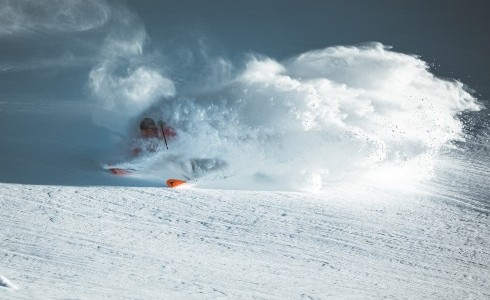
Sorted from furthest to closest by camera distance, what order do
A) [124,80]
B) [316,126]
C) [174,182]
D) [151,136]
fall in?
[124,80]
[316,126]
[151,136]
[174,182]

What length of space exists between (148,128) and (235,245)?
6.40 feet

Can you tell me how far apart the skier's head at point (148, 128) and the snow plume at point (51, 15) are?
3.55 meters

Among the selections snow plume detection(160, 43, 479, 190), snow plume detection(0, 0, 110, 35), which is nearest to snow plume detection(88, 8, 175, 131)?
snow plume detection(160, 43, 479, 190)

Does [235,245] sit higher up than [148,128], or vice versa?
[148,128]

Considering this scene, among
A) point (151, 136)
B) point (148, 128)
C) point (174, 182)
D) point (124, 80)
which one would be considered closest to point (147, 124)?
point (148, 128)

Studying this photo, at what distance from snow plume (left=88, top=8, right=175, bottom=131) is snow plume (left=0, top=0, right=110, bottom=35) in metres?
0.57

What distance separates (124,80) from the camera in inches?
275

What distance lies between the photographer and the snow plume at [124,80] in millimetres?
6496

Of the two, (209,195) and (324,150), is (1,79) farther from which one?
(324,150)

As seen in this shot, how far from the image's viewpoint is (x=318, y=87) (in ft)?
22.3

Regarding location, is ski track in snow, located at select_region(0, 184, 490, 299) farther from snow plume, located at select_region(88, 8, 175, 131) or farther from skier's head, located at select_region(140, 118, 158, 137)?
snow plume, located at select_region(88, 8, 175, 131)

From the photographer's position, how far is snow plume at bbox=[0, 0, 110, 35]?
8.45 metres

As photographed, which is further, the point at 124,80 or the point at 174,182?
the point at 124,80

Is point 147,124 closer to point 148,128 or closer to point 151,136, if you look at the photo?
point 148,128
